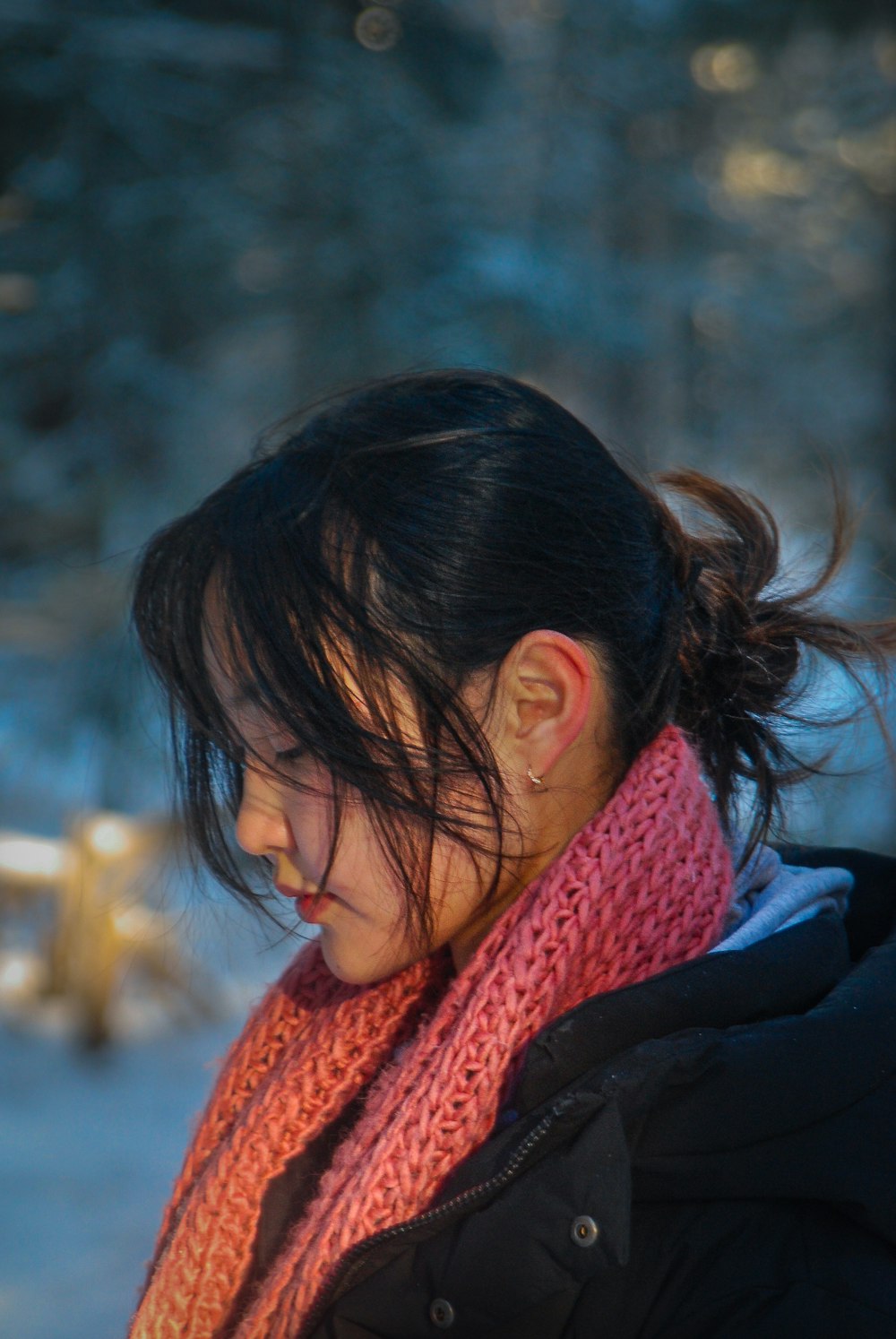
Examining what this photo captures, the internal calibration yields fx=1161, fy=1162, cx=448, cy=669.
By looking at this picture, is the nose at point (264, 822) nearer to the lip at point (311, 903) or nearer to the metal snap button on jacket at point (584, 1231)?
the lip at point (311, 903)

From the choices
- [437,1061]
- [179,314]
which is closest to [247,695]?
[437,1061]

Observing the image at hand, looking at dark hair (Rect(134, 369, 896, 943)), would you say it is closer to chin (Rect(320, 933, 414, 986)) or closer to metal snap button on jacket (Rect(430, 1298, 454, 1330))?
chin (Rect(320, 933, 414, 986))

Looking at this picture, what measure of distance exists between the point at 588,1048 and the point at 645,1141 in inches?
3.7

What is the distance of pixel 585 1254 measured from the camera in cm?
94

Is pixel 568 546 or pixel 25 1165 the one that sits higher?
pixel 568 546

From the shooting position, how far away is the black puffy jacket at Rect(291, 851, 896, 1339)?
95 centimetres

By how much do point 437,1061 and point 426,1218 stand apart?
162 mm

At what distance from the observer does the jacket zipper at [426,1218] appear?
1.00m

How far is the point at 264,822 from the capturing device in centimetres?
130

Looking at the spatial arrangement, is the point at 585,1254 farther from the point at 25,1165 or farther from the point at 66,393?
the point at 66,393

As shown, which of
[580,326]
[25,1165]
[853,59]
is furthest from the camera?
[853,59]

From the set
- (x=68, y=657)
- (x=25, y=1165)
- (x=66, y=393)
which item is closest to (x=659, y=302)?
(x=66, y=393)

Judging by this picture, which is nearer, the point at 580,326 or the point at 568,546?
the point at 568,546

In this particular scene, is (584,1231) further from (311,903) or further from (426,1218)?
(311,903)
